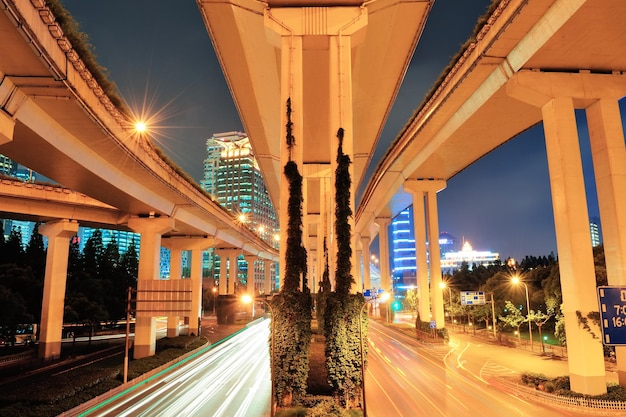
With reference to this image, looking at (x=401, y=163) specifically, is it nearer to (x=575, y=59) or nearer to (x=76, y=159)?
(x=575, y=59)

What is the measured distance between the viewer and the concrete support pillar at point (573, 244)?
61.4ft

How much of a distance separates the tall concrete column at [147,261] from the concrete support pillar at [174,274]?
12.6 metres

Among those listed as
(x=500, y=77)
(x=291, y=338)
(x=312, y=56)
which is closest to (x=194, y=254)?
(x=312, y=56)

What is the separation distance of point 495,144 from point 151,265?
28903 mm

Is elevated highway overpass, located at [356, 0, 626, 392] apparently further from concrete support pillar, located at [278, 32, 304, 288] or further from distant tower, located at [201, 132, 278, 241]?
distant tower, located at [201, 132, 278, 241]

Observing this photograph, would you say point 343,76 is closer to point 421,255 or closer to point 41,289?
point 421,255

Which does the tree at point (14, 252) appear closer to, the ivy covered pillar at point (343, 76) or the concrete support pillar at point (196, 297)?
the concrete support pillar at point (196, 297)

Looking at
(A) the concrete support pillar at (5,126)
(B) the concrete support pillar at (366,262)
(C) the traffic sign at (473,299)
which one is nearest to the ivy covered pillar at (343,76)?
(A) the concrete support pillar at (5,126)

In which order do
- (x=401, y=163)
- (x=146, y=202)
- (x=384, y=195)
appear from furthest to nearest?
(x=384, y=195) < (x=401, y=163) < (x=146, y=202)

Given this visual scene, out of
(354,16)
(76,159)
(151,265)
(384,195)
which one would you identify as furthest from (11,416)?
(384,195)

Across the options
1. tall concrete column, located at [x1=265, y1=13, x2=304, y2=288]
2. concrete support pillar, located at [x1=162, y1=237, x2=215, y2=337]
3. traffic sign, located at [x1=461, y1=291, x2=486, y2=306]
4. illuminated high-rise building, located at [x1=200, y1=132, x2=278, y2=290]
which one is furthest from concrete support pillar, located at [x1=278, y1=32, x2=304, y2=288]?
illuminated high-rise building, located at [x1=200, y1=132, x2=278, y2=290]

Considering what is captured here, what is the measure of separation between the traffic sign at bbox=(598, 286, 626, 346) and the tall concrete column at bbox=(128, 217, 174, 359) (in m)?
29.2

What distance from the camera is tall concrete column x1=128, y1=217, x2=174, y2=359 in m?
32.1

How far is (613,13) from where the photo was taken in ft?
55.1
